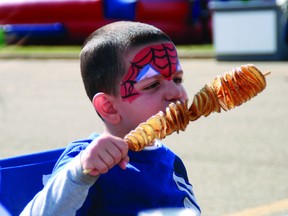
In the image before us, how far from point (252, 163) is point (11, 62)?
31.0ft

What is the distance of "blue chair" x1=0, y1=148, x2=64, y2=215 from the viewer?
93.7 inches

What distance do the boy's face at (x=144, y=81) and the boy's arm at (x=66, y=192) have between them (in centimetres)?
34

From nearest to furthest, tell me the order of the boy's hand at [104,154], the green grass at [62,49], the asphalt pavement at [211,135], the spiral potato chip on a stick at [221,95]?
the boy's hand at [104,154] → the spiral potato chip on a stick at [221,95] → the asphalt pavement at [211,135] → the green grass at [62,49]

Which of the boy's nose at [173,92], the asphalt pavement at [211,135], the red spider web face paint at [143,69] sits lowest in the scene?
the asphalt pavement at [211,135]

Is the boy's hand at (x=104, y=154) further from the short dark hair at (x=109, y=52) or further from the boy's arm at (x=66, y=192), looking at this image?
the short dark hair at (x=109, y=52)

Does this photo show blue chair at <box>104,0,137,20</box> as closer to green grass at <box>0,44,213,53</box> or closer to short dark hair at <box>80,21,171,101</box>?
green grass at <box>0,44,213,53</box>

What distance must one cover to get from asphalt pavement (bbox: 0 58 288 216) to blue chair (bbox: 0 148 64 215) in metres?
2.18

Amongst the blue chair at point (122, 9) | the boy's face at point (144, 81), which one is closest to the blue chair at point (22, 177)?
the boy's face at point (144, 81)

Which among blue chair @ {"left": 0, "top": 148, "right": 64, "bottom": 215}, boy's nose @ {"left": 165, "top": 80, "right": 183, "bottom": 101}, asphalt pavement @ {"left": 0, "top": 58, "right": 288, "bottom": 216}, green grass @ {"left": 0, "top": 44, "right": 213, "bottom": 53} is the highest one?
boy's nose @ {"left": 165, "top": 80, "right": 183, "bottom": 101}

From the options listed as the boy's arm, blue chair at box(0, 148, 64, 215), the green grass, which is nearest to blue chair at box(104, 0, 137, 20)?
the green grass

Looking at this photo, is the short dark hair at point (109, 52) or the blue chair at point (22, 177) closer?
the short dark hair at point (109, 52)

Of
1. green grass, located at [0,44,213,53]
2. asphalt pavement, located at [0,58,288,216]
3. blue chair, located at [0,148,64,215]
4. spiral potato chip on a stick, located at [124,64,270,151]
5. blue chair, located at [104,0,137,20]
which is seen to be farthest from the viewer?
blue chair, located at [104,0,137,20]

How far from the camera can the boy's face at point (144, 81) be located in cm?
218

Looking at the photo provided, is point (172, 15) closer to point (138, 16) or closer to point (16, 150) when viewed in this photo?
point (138, 16)
